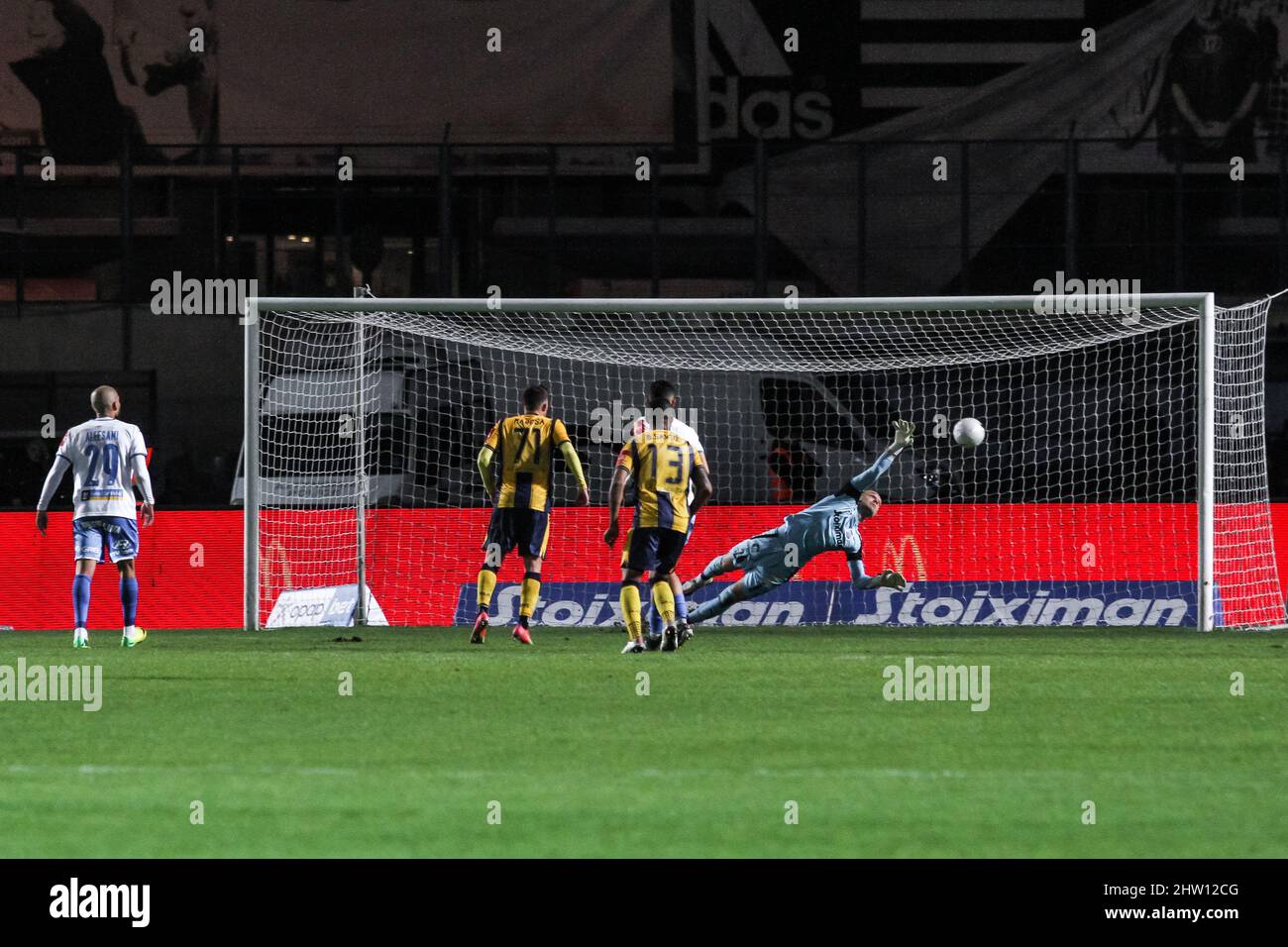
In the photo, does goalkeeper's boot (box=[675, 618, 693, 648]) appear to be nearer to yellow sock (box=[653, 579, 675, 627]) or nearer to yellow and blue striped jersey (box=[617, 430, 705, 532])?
yellow sock (box=[653, 579, 675, 627])

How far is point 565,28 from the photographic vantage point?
23812 millimetres

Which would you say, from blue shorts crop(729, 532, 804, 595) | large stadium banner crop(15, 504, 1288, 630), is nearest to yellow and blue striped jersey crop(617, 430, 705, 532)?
blue shorts crop(729, 532, 804, 595)

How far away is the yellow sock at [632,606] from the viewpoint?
13.4 metres

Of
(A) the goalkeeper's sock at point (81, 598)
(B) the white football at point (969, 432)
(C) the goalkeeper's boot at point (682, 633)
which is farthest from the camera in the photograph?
(B) the white football at point (969, 432)

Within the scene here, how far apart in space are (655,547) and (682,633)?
3.07ft

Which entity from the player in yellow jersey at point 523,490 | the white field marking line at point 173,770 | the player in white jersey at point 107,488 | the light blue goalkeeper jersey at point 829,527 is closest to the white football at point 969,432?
the light blue goalkeeper jersey at point 829,527

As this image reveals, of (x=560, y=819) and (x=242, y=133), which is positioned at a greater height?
(x=242, y=133)

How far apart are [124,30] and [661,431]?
12.7m

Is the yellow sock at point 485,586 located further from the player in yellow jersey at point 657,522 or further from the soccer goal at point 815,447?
the soccer goal at point 815,447

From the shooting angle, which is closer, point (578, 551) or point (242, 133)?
point (578, 551)

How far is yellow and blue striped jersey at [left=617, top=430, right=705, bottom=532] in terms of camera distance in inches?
533

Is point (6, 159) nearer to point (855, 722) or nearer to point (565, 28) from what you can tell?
point (565, 28)

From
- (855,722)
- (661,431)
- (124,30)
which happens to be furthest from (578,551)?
(124,30)

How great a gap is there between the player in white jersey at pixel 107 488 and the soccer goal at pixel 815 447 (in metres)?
2.61
